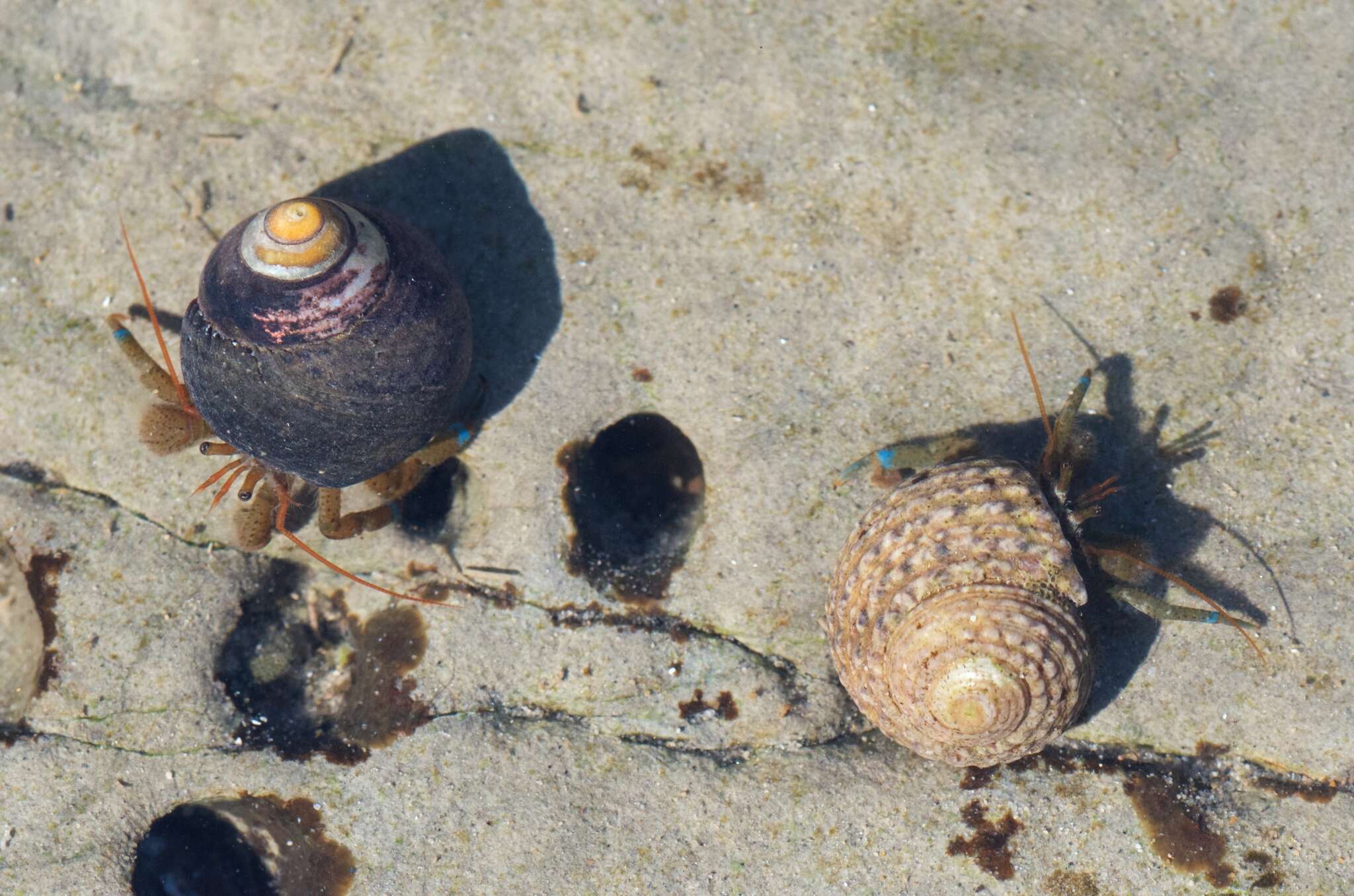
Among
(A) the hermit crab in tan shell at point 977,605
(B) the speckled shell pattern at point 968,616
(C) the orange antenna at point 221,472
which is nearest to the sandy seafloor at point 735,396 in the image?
(C) the orange antenna at point 221,472

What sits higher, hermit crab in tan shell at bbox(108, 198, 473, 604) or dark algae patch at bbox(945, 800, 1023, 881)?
hermit crab in tan shell at bbox(108, 198, 473, 604)

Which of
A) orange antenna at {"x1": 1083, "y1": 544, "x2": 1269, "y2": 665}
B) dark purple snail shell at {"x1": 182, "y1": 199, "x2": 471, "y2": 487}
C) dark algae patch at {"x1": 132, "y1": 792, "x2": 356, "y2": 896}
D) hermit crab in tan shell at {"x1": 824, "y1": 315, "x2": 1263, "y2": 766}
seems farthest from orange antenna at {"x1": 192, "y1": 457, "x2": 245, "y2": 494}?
orange antenna at {"x1": 1083, "y1": 544, "x2": 1269, "y2": 665}

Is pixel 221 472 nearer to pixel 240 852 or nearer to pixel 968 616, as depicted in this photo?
pixel 240 852

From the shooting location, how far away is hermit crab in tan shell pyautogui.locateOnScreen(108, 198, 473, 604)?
3520mm

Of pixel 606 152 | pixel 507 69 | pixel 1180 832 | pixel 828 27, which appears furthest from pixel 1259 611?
pixel 507 69

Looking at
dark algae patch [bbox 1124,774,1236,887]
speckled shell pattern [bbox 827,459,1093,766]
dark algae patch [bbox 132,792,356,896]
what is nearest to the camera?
speckled shell pattern [bbox 827,459,1093,766]

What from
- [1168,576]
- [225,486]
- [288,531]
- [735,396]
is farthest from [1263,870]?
[225,486]

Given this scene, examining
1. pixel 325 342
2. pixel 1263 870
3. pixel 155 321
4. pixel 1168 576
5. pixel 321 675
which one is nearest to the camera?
pixel 325 342

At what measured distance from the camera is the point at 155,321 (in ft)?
13.9

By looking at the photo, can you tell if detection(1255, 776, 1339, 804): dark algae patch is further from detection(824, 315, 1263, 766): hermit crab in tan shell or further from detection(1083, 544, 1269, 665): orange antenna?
detection(824, 315, 1263, 766): hermit crab in tan shell

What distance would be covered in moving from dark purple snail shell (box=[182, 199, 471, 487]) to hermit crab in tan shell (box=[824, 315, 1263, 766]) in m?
2.02

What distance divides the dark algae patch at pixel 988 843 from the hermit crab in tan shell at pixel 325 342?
2844 millimetres

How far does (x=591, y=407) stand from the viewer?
4484 mm

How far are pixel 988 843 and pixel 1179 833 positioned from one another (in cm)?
85
